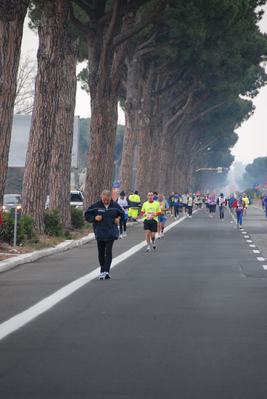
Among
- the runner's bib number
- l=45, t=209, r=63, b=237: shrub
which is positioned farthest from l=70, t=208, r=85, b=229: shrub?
the runner's bib number

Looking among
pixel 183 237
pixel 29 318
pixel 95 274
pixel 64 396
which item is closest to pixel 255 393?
pixel 64 396

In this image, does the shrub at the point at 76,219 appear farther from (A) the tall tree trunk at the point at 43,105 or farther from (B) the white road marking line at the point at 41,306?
(B) the white road marking line at the point at 41,306

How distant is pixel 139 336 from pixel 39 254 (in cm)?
1103

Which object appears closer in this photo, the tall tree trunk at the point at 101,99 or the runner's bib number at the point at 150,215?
the runner's bib number at the point at 150,215

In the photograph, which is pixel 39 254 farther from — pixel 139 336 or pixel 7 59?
pixel 139 336

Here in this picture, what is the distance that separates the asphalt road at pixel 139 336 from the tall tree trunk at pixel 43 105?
23.9 ft

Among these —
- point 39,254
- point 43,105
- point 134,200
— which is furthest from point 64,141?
point 39,254

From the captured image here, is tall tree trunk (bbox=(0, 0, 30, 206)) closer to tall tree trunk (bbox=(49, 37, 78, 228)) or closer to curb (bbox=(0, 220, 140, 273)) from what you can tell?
curb (bbox=(0, 220, 140, 273))

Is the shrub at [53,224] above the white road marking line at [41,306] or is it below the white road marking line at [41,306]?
above

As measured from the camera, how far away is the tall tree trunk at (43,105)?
71.8 feet

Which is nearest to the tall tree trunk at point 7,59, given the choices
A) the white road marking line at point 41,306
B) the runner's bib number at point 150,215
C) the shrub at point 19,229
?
the shrub at point 19,229

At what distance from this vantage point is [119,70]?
31609mm

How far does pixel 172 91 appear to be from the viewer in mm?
55156

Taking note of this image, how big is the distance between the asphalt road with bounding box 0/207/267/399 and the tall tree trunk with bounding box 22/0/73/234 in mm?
7285
